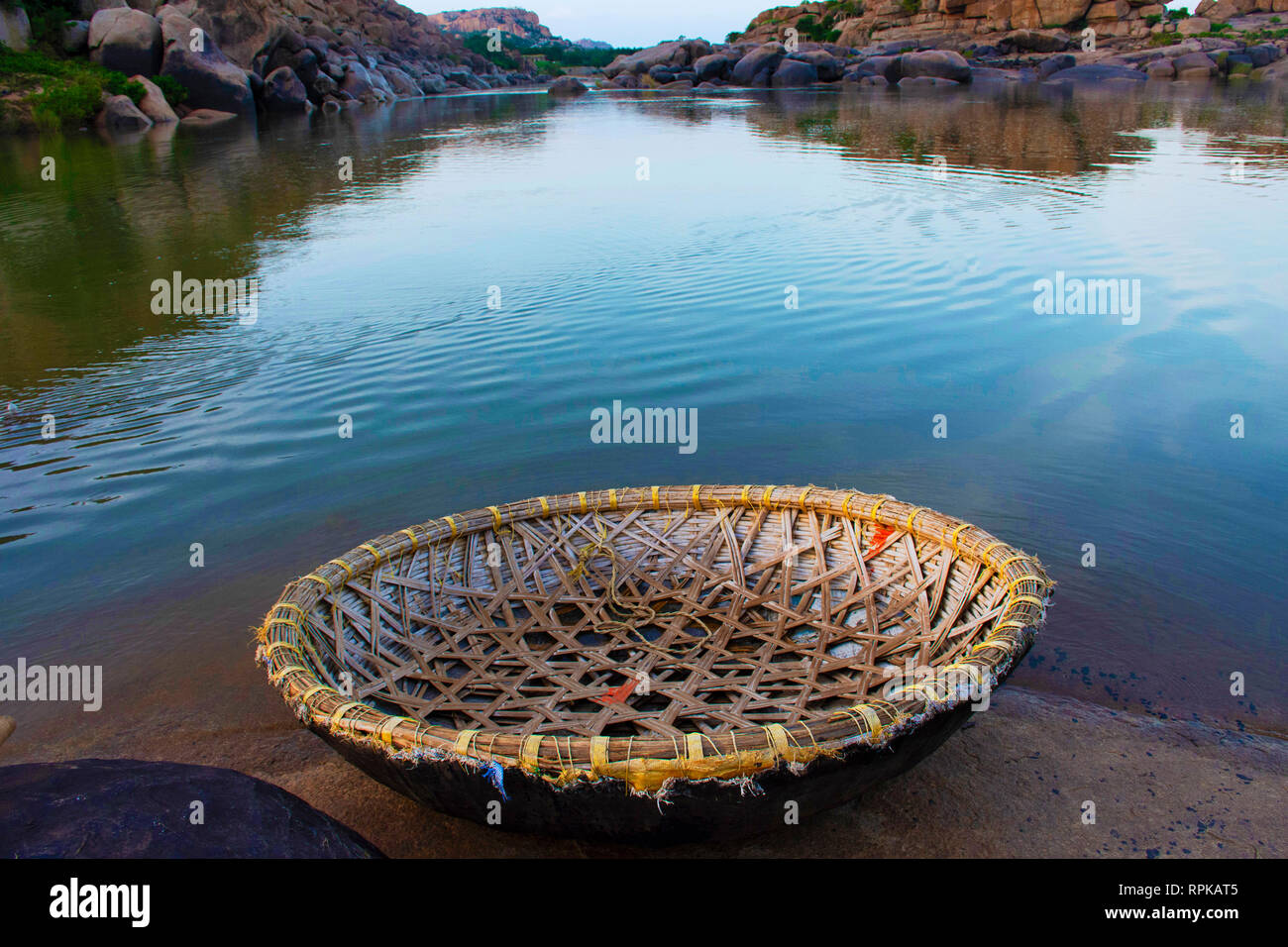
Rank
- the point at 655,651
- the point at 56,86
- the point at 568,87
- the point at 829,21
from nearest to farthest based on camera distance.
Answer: the point at 655,651 → the point at 56,86 → the point at 568,87 → the point at 829,21

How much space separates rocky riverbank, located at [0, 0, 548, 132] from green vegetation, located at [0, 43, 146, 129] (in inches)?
17.3

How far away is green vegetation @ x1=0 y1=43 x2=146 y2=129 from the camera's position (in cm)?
3017

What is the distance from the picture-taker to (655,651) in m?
4.36

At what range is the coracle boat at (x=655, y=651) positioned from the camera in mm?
2777

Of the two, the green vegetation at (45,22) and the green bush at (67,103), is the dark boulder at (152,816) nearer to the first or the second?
the green bush at (67,103)

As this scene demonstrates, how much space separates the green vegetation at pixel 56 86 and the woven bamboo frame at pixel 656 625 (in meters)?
34.8

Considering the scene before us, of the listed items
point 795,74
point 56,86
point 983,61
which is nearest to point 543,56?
point 795,74

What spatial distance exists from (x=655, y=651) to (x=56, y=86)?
121ft

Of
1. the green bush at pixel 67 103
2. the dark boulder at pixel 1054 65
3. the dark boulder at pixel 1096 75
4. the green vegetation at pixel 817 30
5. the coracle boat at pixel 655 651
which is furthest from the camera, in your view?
the green vegetation at pixel 817 30

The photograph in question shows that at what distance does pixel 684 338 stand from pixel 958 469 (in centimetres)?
364

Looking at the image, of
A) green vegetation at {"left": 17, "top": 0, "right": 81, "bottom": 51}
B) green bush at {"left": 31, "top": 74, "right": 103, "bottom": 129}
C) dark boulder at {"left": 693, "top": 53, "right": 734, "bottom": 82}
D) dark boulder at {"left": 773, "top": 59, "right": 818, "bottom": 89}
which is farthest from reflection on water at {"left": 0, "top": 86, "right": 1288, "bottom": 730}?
dark boulder at {"left": 693, "top": 53, "right": 734, "bottom": 82}

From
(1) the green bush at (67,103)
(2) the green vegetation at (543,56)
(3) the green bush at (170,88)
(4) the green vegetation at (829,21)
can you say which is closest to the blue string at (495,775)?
(1) the green bush at (67,103)

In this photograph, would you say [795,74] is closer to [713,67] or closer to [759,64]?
[759,64]

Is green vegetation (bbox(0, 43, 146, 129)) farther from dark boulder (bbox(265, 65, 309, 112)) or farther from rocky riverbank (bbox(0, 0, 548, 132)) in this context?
dark boulder (bbox(265, 65, 309, 112))
